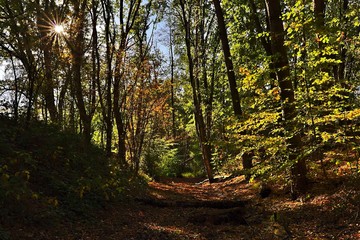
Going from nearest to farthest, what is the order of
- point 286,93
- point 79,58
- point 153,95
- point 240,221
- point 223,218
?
1. point 240,221
2. point 286,93
3. point 223,218
4. point 79,58
5. point 153,95

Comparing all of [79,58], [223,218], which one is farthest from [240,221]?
[79,58]

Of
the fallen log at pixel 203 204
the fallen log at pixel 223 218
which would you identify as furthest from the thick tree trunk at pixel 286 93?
the fallen log at pixel 203 204

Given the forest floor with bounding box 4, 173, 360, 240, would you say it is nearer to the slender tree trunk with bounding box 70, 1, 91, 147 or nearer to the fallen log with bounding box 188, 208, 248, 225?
the fallen log with bounding box 188, 208, 248, 225

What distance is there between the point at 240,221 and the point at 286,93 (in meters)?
3.46

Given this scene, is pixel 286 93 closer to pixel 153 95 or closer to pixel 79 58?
pixel 79 58

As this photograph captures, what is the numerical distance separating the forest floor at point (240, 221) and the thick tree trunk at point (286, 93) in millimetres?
472

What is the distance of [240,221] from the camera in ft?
25.1

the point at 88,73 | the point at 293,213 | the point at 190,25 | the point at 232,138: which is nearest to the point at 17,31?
the point at 88,73

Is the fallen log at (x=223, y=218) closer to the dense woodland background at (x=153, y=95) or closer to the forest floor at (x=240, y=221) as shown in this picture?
the forest floor at (x=240, y=221)

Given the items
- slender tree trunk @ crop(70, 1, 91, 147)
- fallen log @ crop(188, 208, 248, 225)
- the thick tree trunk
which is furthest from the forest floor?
slender tree trunk @ crop(70, 1, 91, 147)

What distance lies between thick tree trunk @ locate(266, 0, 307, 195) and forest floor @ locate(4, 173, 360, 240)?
0.47m

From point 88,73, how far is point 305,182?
10.2 m

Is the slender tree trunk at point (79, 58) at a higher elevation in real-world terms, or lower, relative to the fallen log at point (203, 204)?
higher

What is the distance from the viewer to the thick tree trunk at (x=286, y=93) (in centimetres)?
753
